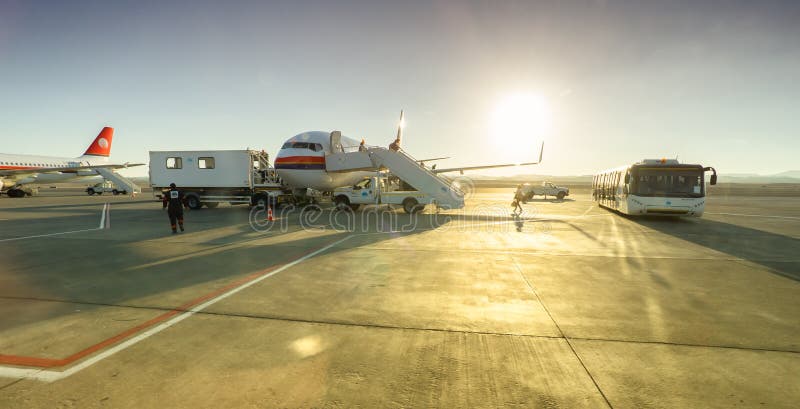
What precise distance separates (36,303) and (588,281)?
32.5 ft

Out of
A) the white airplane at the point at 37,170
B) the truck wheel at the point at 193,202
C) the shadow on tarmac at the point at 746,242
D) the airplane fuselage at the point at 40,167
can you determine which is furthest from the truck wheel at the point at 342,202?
the airplane fuselage at the point at 40,167

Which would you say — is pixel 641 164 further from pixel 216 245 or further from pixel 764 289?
pixel 216 245

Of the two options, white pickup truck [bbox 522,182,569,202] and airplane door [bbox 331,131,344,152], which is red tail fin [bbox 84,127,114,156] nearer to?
airplane door [bbox 331,131,344,152]

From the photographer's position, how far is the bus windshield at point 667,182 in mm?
14781

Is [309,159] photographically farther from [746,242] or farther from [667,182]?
[746,242]

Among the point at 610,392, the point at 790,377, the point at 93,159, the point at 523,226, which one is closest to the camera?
the point at 610,392

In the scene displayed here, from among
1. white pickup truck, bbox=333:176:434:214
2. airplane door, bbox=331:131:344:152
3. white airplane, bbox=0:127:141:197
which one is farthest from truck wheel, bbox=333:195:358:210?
white airplane, bbox=0:127:141:197

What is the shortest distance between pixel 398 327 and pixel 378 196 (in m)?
15.1

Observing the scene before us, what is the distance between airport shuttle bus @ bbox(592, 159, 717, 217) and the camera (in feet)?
48.1

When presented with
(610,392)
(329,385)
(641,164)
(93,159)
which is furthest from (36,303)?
(93,159)

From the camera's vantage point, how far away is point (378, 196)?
1931 cm

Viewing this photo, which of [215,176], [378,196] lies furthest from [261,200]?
[378,196]

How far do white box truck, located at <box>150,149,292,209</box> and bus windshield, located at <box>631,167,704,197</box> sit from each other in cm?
2049

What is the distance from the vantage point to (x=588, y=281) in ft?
21.4
